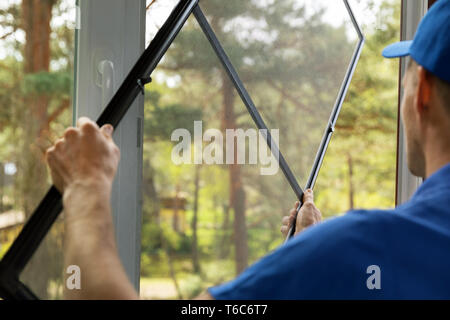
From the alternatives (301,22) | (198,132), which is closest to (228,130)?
(198,132)

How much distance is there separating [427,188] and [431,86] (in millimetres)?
152

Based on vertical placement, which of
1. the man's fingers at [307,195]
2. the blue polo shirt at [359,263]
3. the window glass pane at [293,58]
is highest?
the window glass pane at [293,58]

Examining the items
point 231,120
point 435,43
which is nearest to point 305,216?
point 231,120

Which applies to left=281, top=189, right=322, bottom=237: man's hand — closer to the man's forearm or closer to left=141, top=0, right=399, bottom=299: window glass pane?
left=141, top=0, right=399, bottom=299: window glass pane

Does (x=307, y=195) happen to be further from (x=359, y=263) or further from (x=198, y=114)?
(x=359, y=263)

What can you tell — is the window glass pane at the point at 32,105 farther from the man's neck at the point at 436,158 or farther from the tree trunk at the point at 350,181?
the tree trunk at the point at 350,181

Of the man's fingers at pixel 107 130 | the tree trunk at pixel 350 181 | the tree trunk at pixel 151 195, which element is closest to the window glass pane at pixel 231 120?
the tree trunk at pixel 151 195

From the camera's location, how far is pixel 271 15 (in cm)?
162

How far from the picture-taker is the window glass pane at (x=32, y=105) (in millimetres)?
1003

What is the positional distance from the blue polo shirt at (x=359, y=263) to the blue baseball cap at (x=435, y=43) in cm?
23

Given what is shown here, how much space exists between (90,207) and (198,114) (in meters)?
0.70

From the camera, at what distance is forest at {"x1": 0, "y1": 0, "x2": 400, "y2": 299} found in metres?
1.02

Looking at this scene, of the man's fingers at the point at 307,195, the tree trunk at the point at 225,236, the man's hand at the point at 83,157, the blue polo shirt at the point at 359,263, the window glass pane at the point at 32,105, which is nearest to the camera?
the blue polo shirt at the point at 359,263
